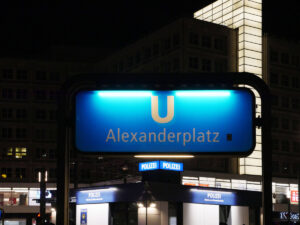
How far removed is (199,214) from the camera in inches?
1887

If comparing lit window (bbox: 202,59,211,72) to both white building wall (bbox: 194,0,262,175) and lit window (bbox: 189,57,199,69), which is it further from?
white building wall (bbox: 194,0,262,175)

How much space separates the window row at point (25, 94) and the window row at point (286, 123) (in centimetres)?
3182

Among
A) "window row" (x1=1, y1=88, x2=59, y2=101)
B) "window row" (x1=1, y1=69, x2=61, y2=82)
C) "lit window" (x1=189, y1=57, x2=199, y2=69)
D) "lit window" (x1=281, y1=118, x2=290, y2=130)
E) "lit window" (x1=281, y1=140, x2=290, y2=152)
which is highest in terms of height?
"window row" (x1=1, y1=69, x2=61, y2=82)

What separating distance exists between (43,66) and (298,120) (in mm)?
36922

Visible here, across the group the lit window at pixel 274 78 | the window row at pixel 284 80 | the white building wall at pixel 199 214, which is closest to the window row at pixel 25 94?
the lit window at pixel 274 78

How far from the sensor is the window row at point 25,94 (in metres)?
91.6

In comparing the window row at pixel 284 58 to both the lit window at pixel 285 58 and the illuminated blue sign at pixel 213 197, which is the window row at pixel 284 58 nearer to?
the lit window at pixel 285 58

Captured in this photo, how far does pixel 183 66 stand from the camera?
235ft

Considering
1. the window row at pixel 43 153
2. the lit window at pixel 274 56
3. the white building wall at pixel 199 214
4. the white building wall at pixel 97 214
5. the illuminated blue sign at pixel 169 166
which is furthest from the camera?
the window row at pixel 43 153

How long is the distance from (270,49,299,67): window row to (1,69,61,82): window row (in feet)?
104

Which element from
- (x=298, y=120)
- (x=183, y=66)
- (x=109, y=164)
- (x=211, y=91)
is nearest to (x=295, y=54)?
(x=298, y=120)

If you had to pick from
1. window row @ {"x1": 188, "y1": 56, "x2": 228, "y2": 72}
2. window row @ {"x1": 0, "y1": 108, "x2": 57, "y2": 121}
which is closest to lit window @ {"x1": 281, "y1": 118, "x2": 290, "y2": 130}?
window row @ {"x1": 188, "y1": 56, "x2": 228, "y2": 72}

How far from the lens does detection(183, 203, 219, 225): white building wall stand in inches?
1864

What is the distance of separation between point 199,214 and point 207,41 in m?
31.1
